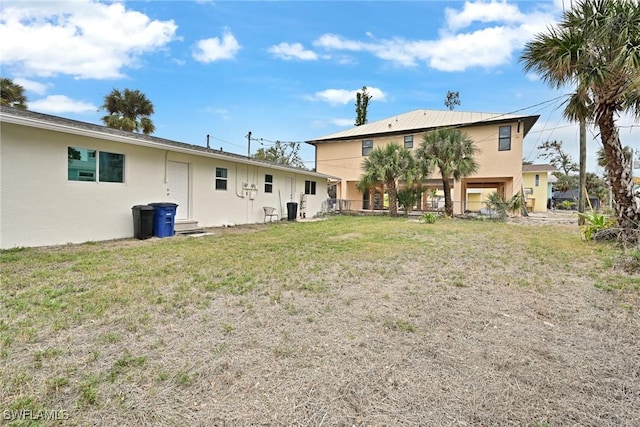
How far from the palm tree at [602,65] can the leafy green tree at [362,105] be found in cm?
2788

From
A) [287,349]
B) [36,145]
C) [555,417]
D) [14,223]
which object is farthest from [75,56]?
[555,417]

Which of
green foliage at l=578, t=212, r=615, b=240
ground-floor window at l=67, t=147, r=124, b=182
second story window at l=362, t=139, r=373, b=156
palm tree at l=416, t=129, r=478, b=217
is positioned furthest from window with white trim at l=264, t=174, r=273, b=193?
green foliage at l=578, t=212, r=615, b=240

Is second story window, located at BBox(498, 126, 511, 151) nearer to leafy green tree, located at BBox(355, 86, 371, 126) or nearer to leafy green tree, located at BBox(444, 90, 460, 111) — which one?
leafy green tree, located at BBox(355, 86, 371, 126)

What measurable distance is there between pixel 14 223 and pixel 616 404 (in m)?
9.73

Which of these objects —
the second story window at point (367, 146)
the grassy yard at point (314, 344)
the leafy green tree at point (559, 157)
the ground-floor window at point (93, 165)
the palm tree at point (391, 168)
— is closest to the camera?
the grassy yard at point (314, 344)

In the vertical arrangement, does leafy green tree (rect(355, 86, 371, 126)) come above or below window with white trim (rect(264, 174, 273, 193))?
above

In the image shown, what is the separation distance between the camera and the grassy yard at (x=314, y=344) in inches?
79.4

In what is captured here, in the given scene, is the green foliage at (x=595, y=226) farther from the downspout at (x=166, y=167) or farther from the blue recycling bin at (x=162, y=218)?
the downspout at (x=166, y=167)

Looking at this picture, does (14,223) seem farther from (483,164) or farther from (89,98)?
A: (483,164)

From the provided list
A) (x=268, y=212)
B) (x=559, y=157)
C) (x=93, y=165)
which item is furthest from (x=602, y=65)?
(x=559, y=157)

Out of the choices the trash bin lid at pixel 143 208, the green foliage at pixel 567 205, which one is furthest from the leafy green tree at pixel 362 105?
the trash bin lid at pixel 143 208

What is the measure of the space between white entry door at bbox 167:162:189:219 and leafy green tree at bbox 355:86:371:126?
28.3 m

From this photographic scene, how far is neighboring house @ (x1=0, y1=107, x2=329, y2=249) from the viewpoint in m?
6.68

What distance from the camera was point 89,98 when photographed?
62.5 ft
